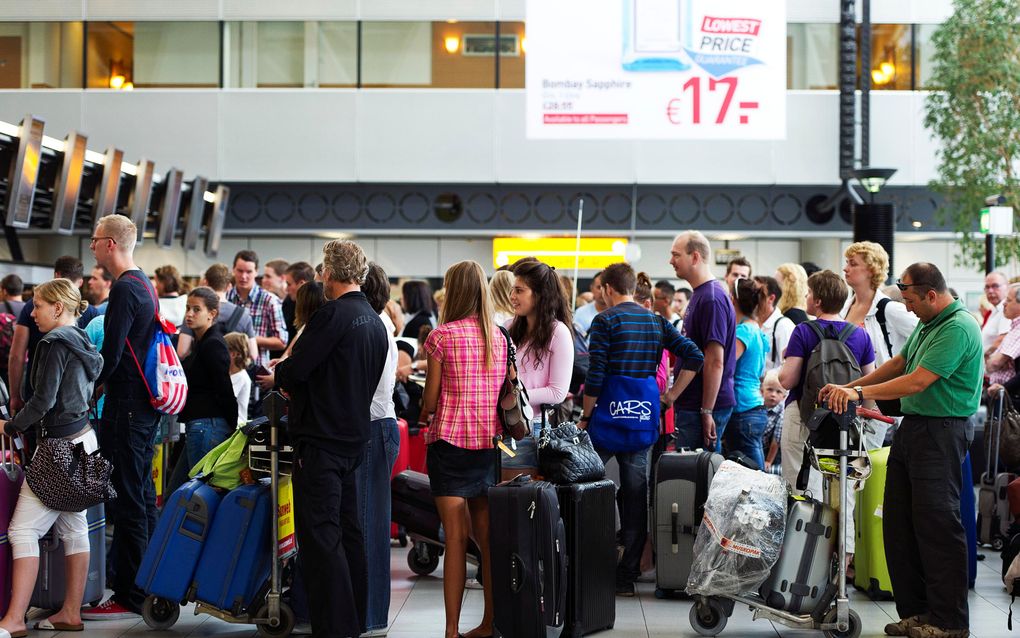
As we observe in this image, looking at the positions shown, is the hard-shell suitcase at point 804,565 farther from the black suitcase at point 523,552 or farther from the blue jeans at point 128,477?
the blue jeans at point 128,477

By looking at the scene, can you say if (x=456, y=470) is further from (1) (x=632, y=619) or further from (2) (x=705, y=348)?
(2) (x=705, y=348)

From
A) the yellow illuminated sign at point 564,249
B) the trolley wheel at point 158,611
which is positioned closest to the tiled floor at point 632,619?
the trolley wheel at point 158,611

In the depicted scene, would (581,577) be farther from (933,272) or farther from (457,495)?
(933,272)

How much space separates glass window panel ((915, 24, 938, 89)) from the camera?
1881 centimetres

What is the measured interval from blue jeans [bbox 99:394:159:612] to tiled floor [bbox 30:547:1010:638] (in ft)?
0.70

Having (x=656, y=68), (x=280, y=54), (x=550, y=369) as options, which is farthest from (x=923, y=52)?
(x=550, y=369)

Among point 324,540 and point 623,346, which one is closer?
point 324,540

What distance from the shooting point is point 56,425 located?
17.0 ft

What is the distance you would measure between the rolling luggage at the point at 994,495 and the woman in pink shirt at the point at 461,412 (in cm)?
330

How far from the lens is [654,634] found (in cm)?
535

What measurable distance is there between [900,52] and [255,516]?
16.4m

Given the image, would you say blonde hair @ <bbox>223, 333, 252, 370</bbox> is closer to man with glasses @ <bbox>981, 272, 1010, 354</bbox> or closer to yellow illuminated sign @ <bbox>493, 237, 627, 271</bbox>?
man with glasses @ <bbox>981, 272, 1010, 354</bbox>

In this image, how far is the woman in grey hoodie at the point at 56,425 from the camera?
5098 millimetres

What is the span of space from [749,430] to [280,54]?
13945 mm
